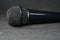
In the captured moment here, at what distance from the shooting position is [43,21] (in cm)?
275

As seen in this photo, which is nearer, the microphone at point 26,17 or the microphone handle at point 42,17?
the microphone at point 26,17

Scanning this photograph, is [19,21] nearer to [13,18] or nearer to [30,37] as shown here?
[13,18]

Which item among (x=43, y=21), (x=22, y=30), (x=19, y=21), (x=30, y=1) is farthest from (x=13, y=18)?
(x=30, y=1)

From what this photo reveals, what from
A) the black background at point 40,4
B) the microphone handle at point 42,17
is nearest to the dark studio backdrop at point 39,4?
the black background at point 40,4

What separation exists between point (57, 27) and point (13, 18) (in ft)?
2.97

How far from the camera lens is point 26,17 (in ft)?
8.63

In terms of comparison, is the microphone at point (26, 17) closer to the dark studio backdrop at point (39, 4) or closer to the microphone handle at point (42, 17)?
the microphone handle at point (42, 17)

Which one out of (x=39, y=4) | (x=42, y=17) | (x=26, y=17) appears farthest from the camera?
Answer: (x=39, y=4)

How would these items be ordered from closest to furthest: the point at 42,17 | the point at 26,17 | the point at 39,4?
1. the point at 26,17
2. the point at 42,17
3. the point at 39,4

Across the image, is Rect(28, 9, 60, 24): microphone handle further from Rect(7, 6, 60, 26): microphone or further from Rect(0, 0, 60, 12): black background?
Rect(0, 0, 60, 12): black background

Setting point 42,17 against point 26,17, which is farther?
point 42,17

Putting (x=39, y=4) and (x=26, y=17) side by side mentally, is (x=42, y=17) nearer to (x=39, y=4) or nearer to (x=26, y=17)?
(x=26, y=17)

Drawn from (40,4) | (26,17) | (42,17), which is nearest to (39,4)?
(40,4)

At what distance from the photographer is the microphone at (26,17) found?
256 cm
